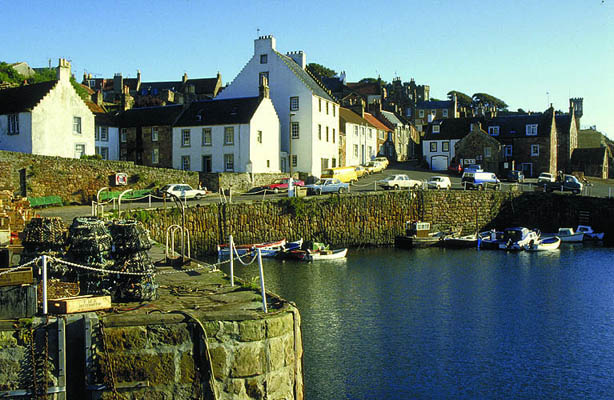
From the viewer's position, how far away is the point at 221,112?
61531 millimetres

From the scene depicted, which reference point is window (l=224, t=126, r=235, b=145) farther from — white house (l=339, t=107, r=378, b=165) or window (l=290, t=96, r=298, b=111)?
white house (l=339, t=107, r=378, b=165)

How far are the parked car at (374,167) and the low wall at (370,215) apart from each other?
20192 mm

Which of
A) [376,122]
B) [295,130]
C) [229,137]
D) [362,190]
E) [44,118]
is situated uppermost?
[376,122]

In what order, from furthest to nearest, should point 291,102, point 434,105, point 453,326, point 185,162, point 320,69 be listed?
point 320,69 → point 434,105 → point 291,102 → point 185,162 → point 453,326

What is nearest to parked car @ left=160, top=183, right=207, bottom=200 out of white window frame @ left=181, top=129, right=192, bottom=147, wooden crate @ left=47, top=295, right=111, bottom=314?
white window frame @ left=181, top=129, right=192, bottom=147

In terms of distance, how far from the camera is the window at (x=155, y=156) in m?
63.8

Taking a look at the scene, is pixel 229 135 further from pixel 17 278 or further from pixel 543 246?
pixel 17 278

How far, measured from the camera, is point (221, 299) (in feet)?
43.3

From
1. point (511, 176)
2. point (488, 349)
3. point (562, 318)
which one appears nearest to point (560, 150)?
point (511, 176)

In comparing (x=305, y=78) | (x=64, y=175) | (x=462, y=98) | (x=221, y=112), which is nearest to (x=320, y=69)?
(x=462, y=98)

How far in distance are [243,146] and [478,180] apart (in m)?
24.0

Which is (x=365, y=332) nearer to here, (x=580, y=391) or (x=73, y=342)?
(x=580, y=391)

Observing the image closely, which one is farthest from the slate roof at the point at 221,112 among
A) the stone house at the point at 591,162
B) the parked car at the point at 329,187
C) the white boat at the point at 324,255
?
the stone house at the point at 591,162

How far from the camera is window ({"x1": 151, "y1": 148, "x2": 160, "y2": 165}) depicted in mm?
63812
